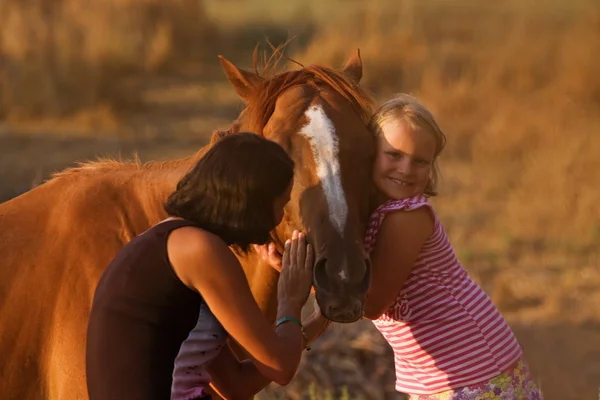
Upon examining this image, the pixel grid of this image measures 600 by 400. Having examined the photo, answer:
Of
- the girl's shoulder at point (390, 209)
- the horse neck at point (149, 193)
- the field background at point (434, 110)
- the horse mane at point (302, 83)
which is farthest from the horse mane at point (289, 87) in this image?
the field background at point (434, 110)

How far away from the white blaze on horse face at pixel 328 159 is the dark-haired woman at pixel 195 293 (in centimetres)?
42

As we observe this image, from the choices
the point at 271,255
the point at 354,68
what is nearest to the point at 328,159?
the point at 271,255

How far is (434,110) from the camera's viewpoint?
13.6m

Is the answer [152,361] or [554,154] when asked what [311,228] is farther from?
[554,154]

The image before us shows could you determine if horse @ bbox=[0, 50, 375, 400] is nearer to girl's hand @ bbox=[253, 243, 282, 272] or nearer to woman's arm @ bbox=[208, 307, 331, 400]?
girl's hand @ bbox=[253, 243, 282, 272]

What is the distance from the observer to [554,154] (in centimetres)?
1191

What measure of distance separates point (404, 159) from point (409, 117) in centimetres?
14

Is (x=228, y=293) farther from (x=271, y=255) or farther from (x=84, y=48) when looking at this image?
(x=84, y=48)

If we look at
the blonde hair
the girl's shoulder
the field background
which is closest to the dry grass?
→ the field background

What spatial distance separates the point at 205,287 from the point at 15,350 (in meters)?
1.38

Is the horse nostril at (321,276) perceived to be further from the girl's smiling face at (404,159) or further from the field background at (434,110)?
the field background at (434,110)

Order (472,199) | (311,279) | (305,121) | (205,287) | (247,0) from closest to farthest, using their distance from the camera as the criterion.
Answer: (205,287)
(311,279)
(305,121)
(472,199)
(247,0)

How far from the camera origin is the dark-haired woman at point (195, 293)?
269cm

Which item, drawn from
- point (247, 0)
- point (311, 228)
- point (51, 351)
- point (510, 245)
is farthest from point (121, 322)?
point (247, 0)
